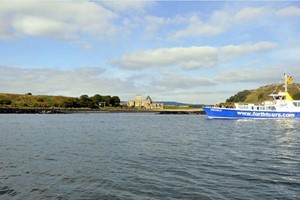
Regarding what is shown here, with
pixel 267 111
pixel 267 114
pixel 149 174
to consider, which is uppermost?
pixel 267 111

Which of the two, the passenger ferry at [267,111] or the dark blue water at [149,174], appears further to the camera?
the passenger ferry at [267,111]

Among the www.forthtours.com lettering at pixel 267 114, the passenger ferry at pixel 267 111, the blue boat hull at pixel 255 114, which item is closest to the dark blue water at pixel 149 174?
the blue boat hull at pixel 255 114

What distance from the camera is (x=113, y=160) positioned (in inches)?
989

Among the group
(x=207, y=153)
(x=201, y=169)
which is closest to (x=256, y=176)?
(x=201, y=169)

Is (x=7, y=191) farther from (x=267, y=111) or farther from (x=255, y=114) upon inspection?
(x=267, y=111)

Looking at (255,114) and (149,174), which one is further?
(255,114)

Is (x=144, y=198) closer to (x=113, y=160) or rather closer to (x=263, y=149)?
(x=113, y=160)

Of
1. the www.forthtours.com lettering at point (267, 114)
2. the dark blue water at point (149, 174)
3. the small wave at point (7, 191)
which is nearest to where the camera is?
the small wave at point (7, 191)

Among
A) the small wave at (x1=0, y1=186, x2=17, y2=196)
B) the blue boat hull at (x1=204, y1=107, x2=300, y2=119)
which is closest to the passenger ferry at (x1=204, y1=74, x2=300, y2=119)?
the blue boat hull at (x1=204, y1=107, x2=300, y2=119)

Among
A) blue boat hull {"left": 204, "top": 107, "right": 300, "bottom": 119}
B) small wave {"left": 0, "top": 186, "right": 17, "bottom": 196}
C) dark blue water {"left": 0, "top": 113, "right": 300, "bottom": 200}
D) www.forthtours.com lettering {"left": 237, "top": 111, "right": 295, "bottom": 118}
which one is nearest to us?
small wave {"left": 0, "top": 186, "right": 17, "bottom": 196}

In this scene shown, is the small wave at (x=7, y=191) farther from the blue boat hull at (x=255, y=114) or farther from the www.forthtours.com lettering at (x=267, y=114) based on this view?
the www.forthtours.com lettering at (x=267, y=114)

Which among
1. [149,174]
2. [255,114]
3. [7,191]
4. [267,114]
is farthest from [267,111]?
[7,191]

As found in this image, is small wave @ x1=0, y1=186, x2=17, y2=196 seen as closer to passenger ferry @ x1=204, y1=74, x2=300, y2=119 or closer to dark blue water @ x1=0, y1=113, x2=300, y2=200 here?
dark blue water @ x1=0, y1=113, x2=300, y2=200

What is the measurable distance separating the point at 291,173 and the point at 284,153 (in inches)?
364
